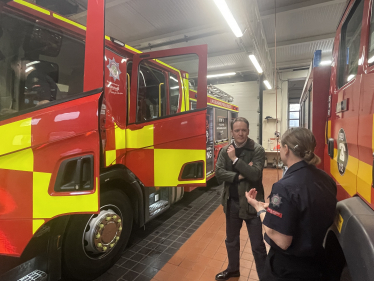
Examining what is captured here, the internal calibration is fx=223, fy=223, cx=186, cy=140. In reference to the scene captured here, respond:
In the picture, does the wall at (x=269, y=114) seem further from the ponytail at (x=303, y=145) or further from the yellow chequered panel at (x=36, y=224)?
the yellow chequered panel at (x=36, y=224)

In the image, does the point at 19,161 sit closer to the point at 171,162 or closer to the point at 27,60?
the point at 27,60

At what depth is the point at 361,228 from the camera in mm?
950

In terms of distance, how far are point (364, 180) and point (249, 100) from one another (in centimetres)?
991

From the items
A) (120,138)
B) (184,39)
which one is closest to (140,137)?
(120,138)

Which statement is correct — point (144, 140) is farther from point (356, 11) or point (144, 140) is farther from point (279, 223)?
point (356, 11)

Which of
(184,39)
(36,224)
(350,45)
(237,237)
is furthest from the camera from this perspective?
(184,39)

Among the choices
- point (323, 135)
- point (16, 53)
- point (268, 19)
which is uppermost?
point (268, 19)

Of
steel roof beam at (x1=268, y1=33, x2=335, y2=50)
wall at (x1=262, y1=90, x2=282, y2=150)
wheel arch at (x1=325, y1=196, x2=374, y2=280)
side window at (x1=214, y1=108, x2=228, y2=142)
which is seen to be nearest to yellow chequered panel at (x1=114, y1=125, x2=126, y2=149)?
wheel arch at (x1=325, y1=196, x2=374, y2=280)

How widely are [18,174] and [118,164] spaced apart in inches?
45.4

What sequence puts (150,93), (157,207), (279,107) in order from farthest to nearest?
(279,107)
(157,207)
(150,93)

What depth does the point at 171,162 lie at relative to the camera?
2432 millimetres

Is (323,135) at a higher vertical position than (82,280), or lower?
higher

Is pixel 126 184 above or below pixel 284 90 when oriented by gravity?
below

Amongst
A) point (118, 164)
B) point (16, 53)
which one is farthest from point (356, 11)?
point (16, 53)
